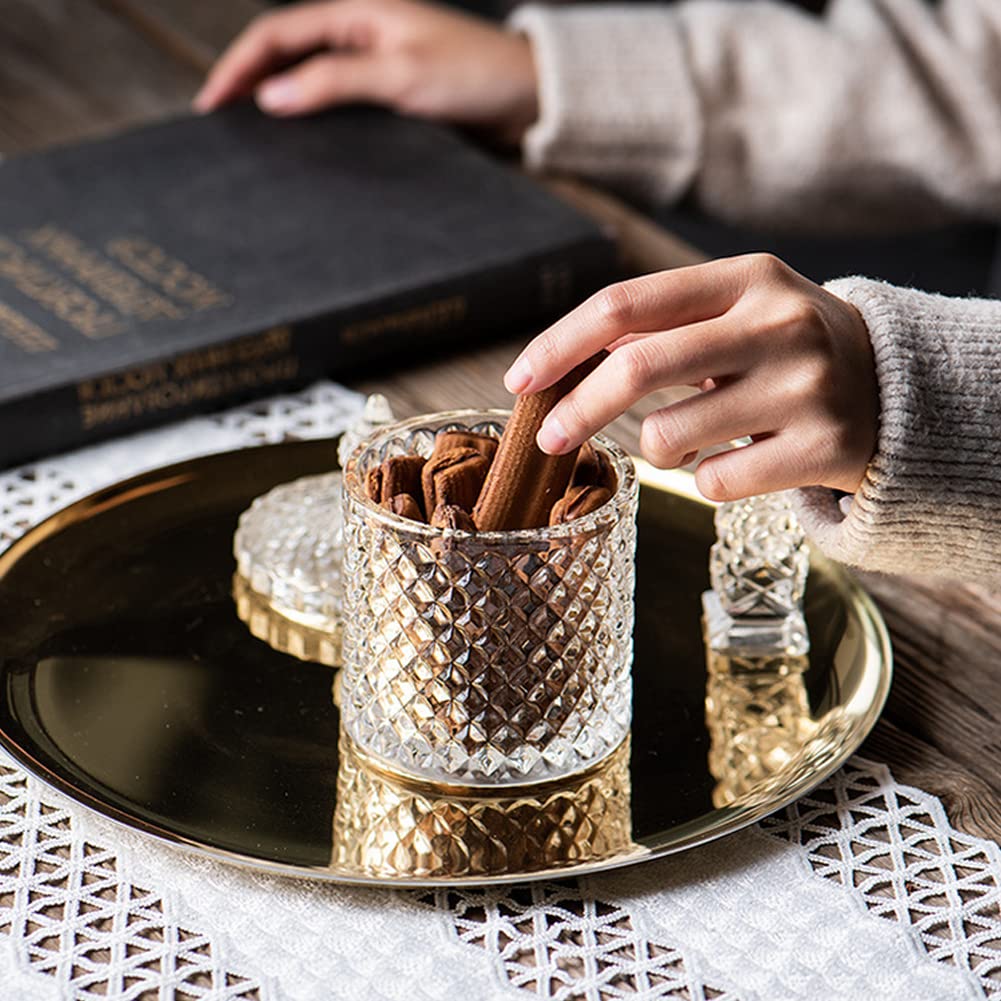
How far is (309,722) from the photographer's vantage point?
58 centimetres

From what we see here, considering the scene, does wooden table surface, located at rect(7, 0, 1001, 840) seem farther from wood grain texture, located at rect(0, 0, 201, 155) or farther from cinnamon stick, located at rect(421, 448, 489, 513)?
cinnamon stick, located at rect(421, 448, 489, 513)

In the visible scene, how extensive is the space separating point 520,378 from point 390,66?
2.20 ft

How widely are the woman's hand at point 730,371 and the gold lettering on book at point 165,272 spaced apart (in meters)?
0.37

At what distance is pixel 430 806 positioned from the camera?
54cm

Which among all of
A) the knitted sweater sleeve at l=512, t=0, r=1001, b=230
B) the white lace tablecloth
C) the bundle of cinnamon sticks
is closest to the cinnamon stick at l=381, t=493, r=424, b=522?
the bundle of cinnamon sticks

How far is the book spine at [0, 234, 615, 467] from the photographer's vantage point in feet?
2.61

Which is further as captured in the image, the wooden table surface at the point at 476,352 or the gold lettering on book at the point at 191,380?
the gold lettering on book at the point at 191,380

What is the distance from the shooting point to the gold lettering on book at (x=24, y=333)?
2.69ft

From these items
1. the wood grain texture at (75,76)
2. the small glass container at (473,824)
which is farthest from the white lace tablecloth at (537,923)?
the wood grain texture at (75,76)

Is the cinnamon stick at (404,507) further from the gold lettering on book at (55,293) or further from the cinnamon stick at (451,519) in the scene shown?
the gold lettering on book at (55,293)

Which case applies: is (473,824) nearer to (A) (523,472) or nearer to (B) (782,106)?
(A) (523,472)

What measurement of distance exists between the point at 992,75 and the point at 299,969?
0.96m

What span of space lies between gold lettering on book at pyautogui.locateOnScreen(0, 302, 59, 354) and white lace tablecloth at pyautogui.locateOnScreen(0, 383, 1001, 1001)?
1.08 feet

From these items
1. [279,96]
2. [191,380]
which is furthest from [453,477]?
[279,96]
